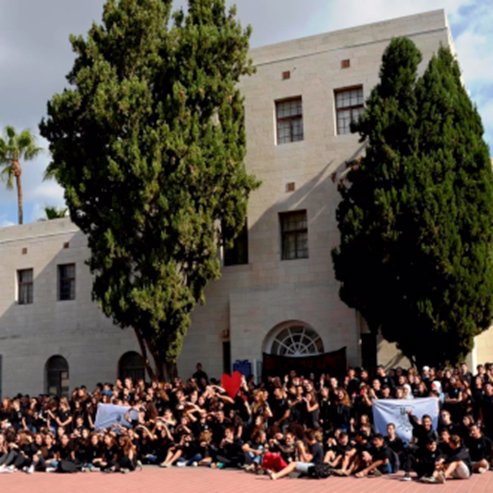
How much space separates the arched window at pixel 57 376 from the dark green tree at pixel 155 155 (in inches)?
292

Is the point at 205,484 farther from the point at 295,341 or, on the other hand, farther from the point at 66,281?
the point at 66,281

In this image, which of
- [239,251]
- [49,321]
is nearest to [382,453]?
[239,251]

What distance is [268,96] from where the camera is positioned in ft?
80.5

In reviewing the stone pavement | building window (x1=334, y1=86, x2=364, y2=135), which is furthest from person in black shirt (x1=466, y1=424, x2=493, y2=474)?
building window (x1=334, y1=86, x2=364, y2=135)

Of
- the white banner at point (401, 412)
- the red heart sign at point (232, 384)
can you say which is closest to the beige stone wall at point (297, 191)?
the red heart sign at point (232, 384)

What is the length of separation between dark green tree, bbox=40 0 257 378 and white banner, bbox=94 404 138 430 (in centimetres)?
316

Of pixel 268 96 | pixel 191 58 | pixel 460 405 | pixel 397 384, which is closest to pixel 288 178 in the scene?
pixel 268 96

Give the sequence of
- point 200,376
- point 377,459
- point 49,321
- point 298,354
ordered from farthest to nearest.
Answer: point 49,321 → point 298,354 → point 200,376 → point 377,459

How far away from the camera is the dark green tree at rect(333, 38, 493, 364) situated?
61.6 feet

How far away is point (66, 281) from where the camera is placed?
29.6m

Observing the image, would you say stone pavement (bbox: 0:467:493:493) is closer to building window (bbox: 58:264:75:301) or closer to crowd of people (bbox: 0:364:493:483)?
crowd of people (bbox: 0:364:493:483)

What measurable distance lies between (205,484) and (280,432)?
9.05ft

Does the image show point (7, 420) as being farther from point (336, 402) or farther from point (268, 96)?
point (268, 96)

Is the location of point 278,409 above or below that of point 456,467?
above
